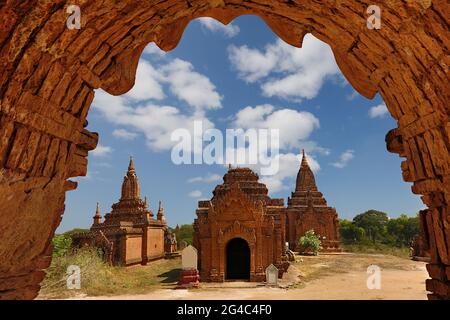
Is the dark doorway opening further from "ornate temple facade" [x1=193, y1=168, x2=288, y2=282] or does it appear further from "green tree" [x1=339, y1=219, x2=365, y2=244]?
"green tree" [x1=339, y1=219, x2=365, y2=244]

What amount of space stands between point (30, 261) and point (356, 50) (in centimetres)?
515

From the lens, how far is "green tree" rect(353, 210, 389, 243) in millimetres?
66238

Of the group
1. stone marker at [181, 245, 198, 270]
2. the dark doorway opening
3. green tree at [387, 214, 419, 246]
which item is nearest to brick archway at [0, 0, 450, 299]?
stone marker at [181, 245, 198, 270]

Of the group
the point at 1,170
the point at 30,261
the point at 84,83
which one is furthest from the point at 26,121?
the point at 30,261

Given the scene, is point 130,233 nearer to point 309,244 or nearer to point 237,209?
point 237,209

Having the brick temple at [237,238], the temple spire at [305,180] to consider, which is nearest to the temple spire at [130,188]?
the brick temple at [237,238]

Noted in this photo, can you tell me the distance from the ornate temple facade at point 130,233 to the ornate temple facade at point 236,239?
764 cm

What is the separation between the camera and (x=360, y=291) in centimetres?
2022

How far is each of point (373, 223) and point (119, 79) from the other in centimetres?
7199

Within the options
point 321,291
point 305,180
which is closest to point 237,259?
point 321,291


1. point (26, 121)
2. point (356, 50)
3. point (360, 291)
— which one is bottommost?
point (360, 291)

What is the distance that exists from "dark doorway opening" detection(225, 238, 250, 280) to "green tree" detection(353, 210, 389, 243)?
47615mm

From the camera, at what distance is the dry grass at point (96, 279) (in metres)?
20.3
